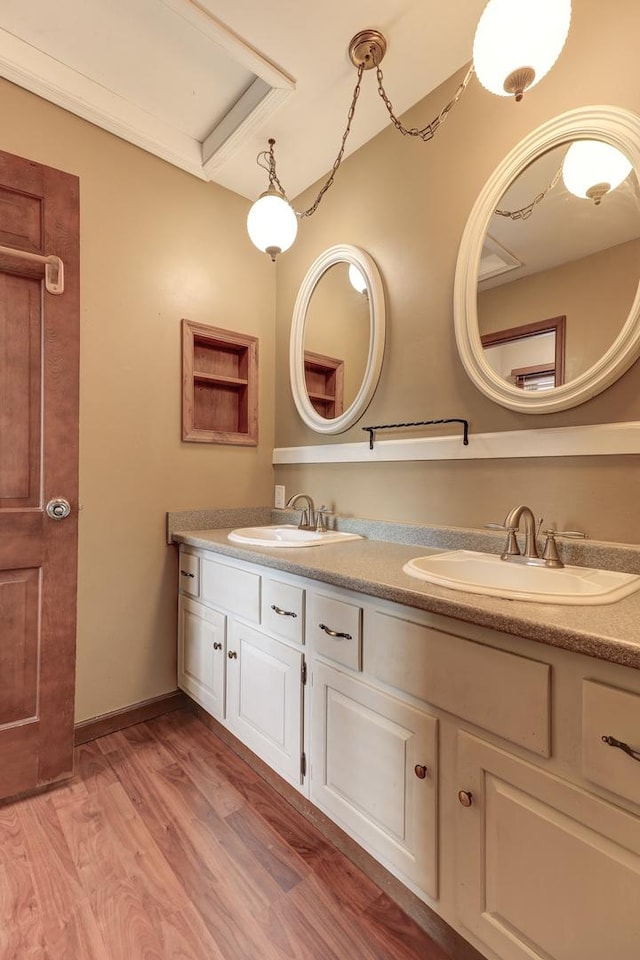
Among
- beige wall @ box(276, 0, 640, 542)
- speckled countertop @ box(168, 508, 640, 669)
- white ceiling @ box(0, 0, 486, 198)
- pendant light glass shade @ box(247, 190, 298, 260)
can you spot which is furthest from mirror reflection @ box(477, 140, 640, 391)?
pendant light glass shade @ box(247, 190, 298, 260)

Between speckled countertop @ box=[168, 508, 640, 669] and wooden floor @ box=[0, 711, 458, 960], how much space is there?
81 cm

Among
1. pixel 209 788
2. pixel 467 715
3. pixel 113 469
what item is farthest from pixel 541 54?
pixel 209 788

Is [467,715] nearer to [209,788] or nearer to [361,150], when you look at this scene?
[209,788]

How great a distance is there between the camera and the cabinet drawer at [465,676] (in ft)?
2.59

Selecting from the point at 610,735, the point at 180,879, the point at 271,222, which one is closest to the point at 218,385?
the point at 271,222

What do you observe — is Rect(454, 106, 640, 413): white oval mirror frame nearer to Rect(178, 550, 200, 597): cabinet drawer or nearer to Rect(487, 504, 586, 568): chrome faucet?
Rect(487, 504, 586, 568): chrome faucet

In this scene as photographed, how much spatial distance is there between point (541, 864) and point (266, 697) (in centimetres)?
88

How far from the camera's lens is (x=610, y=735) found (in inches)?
27.6

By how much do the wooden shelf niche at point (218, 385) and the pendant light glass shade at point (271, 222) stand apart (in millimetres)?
510

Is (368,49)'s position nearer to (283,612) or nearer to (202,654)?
(283,612)

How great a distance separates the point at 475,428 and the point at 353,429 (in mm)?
576

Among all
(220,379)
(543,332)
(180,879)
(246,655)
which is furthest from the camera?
(220,379)

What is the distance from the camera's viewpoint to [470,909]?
89cm

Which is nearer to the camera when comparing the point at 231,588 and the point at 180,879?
the point at 180,879
